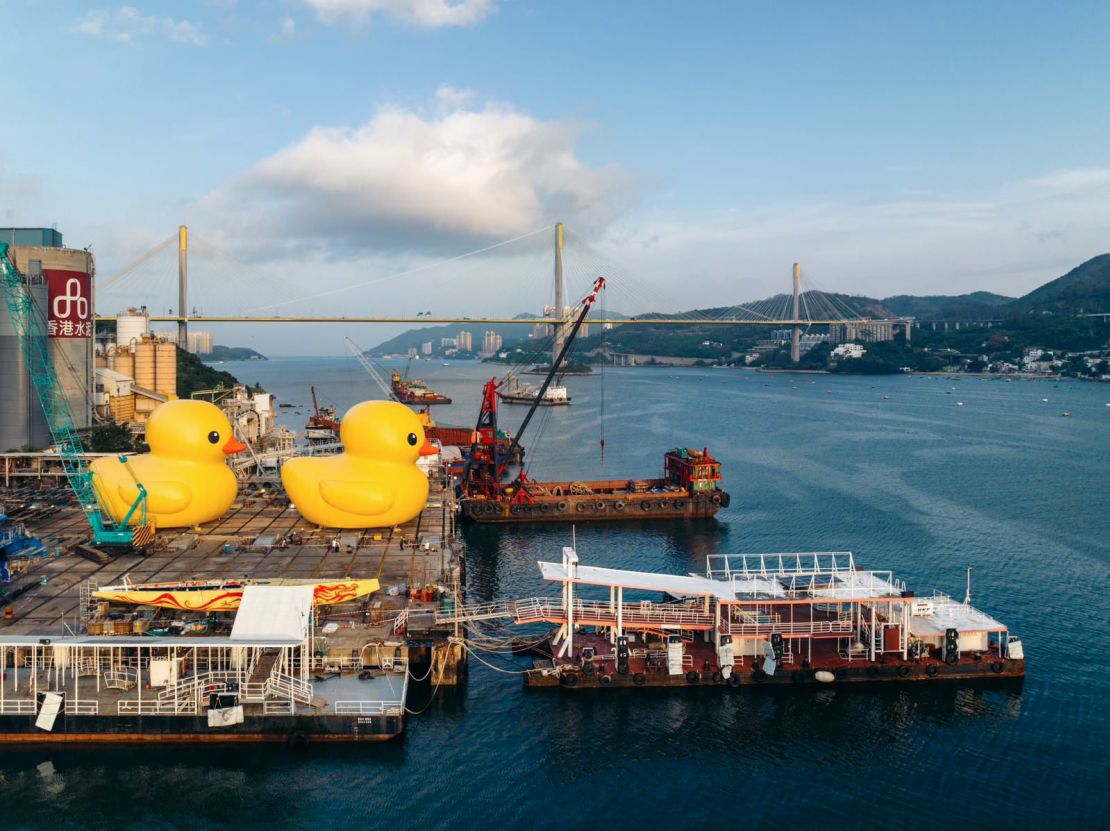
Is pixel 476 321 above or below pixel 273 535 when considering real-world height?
above

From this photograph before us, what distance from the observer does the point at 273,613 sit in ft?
67.7

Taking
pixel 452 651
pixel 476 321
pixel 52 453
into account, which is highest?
pixel 476 321

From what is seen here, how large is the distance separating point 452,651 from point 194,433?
1256cm

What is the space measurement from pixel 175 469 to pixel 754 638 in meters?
19.3

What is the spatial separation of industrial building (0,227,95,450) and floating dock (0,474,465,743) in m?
19.5

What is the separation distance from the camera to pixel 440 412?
111500 millimetres

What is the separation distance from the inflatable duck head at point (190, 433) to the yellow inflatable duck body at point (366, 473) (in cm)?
236

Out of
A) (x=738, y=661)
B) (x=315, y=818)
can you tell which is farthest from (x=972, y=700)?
(x=315, y=818)

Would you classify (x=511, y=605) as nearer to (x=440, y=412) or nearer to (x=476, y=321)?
(x=476, y=321)

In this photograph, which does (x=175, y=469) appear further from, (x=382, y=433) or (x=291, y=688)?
(x=291, y=688)

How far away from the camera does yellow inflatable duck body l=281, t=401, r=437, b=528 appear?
95.1 feet

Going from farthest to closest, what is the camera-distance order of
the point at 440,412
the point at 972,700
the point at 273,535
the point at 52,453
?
the point at 440,412 < the point at 52,453 < the point at 273,535 < the point at 972,700

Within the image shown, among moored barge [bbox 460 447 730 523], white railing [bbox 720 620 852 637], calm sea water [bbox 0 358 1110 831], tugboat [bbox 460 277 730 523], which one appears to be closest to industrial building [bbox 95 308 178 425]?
tugboat [bbox 460 277 730 523]

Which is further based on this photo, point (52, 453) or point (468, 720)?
point (52, 453)
